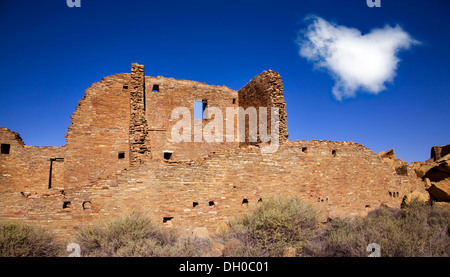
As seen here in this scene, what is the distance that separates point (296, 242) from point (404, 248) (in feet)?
7.81

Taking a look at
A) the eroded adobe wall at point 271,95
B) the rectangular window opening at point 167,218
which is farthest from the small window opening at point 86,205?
the eroded adobe wall at point 271,95

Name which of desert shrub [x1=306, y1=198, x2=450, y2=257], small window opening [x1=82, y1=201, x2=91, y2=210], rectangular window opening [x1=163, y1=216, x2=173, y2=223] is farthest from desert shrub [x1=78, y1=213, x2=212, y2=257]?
desert shrub [x1=306, y1=198, x2=450, y2=257]

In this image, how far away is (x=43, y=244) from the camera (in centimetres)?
645

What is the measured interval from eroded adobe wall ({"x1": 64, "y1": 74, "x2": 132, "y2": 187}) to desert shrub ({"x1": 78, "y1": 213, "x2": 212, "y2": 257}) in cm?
535

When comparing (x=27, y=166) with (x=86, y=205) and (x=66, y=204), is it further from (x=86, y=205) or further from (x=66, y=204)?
(x=86, y=205)

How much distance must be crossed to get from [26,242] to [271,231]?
19.6 feet

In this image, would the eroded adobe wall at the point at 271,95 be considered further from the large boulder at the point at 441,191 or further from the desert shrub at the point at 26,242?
the desert shrub at the point at 26,242

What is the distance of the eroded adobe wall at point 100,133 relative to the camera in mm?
11984

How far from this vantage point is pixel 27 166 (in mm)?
12414

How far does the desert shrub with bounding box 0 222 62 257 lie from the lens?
5898 mm

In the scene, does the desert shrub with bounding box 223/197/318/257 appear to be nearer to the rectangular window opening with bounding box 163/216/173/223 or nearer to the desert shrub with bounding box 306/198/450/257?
the desert shrub with bounding box 306/198/450/257

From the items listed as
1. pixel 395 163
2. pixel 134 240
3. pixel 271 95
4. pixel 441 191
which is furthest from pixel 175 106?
pixel 395 163

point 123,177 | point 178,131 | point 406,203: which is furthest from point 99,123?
point 406,203
